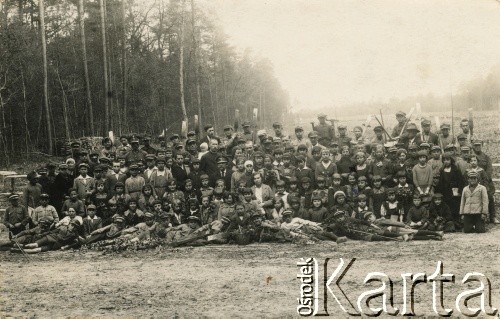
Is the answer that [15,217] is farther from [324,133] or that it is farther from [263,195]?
[324,133]

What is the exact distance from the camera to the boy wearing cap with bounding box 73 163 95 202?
10406mm

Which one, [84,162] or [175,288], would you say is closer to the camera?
[175,288]

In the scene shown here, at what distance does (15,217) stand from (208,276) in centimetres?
478

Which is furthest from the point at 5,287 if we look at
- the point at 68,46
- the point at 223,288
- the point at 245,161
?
the point at 68,46

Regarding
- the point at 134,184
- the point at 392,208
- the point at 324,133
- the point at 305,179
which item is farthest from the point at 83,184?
the point at 392,208

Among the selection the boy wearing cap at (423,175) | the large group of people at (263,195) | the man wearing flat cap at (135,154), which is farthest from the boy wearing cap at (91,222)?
the boy wearing cap at (423,175)

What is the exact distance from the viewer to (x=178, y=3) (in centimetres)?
2681

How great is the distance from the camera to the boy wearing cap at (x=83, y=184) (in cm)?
1041

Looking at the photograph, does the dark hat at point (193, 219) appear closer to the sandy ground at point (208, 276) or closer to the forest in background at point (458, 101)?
the sandy ground at point (208, 276)

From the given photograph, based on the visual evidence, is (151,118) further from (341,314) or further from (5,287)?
(341,314)

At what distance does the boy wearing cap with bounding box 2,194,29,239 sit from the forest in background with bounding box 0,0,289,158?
9.73 m

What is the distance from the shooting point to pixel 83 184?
10.4 meters

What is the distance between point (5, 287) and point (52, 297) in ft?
3.24

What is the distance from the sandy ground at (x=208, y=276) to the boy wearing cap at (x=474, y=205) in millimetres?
306
